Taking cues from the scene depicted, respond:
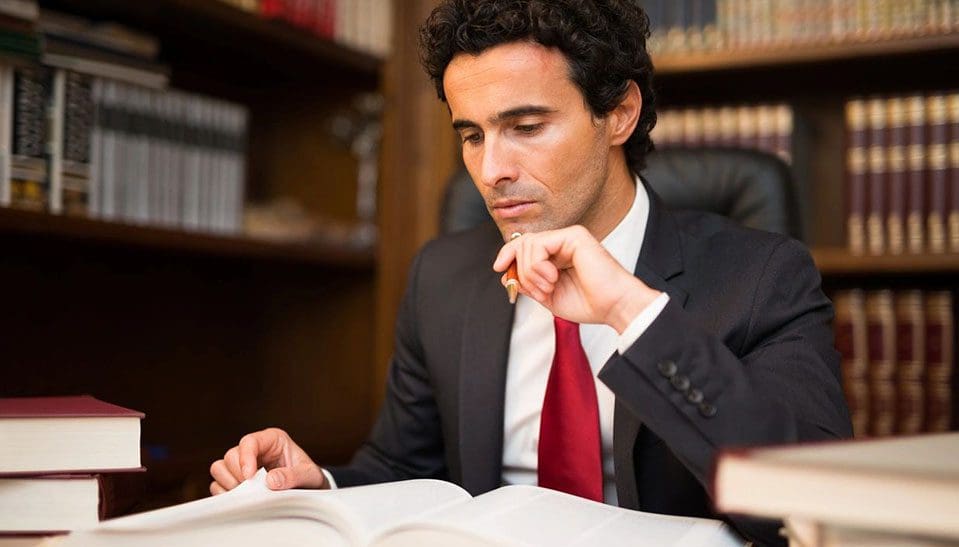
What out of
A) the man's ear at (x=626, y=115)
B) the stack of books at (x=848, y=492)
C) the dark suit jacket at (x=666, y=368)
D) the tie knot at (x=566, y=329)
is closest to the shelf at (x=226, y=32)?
the dark suit jacket at (x=666, y=368)

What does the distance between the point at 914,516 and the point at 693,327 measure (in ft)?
1.26

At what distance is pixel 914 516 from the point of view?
1.67ft

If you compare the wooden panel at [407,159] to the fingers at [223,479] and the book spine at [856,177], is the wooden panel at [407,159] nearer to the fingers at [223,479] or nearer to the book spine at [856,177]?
→ the book spine at [856,177]

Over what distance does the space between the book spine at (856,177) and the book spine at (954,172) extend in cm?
16

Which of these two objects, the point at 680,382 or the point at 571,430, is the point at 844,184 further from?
the point at 680,382

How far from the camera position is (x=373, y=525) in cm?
70

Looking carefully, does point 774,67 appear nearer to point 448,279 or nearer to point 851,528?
point 448,279

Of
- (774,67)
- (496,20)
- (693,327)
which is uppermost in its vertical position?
(774,67)

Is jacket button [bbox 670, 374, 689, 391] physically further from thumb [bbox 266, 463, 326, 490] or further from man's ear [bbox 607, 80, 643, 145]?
man's ear [bbox 607, 80, 643, 145]

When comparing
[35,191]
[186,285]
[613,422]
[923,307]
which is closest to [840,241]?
[923,307]

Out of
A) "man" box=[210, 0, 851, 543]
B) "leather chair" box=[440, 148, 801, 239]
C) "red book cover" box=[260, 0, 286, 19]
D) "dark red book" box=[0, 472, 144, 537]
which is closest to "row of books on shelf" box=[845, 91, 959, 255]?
"leather chair" box=[440, 148, 801, 239]

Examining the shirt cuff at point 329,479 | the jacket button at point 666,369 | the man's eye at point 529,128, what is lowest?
the shirt cuff at point 329,479

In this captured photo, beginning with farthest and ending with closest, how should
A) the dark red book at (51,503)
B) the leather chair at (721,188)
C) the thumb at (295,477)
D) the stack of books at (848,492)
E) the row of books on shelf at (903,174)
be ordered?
the row of books on shelf at (903,174) → the leather chair at (721,188) → the thumb at (295,477) → the dark red book at (51,503) → the stack of books at (848,492)

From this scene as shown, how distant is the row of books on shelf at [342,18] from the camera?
2059 millimetres
